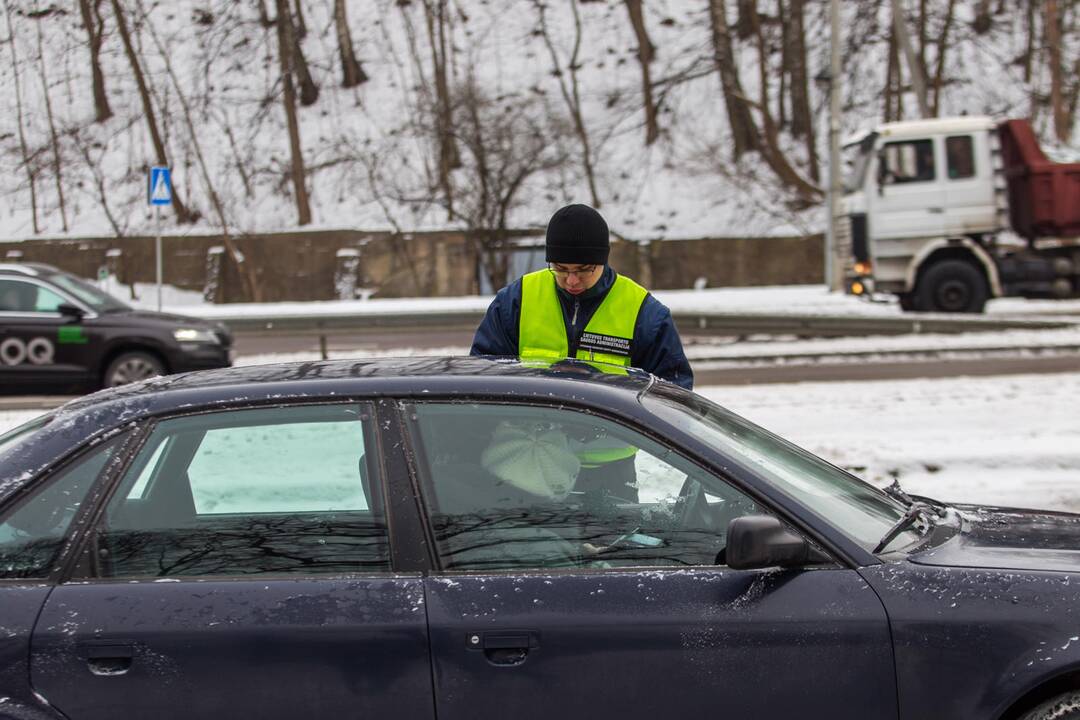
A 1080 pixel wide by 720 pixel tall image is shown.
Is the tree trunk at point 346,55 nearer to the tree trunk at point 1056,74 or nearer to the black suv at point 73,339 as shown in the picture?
the tree trunk at point 1056,74

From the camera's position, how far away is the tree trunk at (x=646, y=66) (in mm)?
33281

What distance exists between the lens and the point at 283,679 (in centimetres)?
262

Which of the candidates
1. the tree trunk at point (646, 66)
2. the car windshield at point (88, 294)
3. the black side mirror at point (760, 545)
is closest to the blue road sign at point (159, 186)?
the car windshield at point (88, 294)

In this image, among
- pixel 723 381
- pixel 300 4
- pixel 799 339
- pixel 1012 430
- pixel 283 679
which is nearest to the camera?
pixel 283 679

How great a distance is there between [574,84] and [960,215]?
17265 millimetres

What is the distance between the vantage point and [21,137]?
33.7 metres

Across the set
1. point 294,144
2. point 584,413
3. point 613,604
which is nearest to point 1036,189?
point 584,413

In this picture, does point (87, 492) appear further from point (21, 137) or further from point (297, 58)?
point (21, 137)

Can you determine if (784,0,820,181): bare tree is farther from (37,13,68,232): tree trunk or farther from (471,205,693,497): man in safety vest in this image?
(471,205,693,497): man in safety vest

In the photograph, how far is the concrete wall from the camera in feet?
97.5

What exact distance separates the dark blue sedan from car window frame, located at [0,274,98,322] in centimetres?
1064

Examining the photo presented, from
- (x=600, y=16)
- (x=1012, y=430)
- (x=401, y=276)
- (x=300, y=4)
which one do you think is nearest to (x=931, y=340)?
(x=1012, y=430)

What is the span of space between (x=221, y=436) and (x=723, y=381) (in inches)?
428

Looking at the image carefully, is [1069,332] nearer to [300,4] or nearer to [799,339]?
[799,339]
